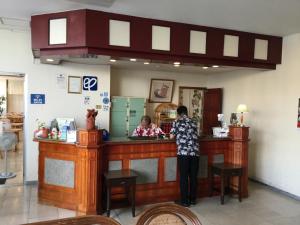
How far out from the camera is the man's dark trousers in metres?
4.34

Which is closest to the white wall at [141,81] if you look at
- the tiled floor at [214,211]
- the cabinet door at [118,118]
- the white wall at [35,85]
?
the cabinet door at [118,118]

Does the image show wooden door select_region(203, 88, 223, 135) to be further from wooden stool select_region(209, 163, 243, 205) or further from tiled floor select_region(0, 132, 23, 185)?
tiled floor select_region(0, 132, 23, 185)

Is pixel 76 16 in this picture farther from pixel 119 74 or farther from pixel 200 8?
pixel 119 74

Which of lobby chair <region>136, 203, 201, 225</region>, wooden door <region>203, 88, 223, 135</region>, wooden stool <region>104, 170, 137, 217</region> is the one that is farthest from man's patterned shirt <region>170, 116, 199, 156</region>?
wooden door <region>203, 88, 223, 135</region>

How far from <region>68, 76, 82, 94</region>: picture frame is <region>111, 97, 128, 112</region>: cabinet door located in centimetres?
91

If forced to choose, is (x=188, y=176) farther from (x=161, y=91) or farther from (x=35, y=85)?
(x=35, y=85)

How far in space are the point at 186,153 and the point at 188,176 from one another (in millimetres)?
432

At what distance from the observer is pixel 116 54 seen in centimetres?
396

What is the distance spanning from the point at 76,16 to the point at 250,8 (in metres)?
2.27

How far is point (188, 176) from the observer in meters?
4.45

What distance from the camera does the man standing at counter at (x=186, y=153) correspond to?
14.1 feet

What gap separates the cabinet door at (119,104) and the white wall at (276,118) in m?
2.65

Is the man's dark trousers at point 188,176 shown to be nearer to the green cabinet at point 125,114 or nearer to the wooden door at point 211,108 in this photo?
the green cabinet at point 125,114

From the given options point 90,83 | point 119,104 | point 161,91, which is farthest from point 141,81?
point 90,83
